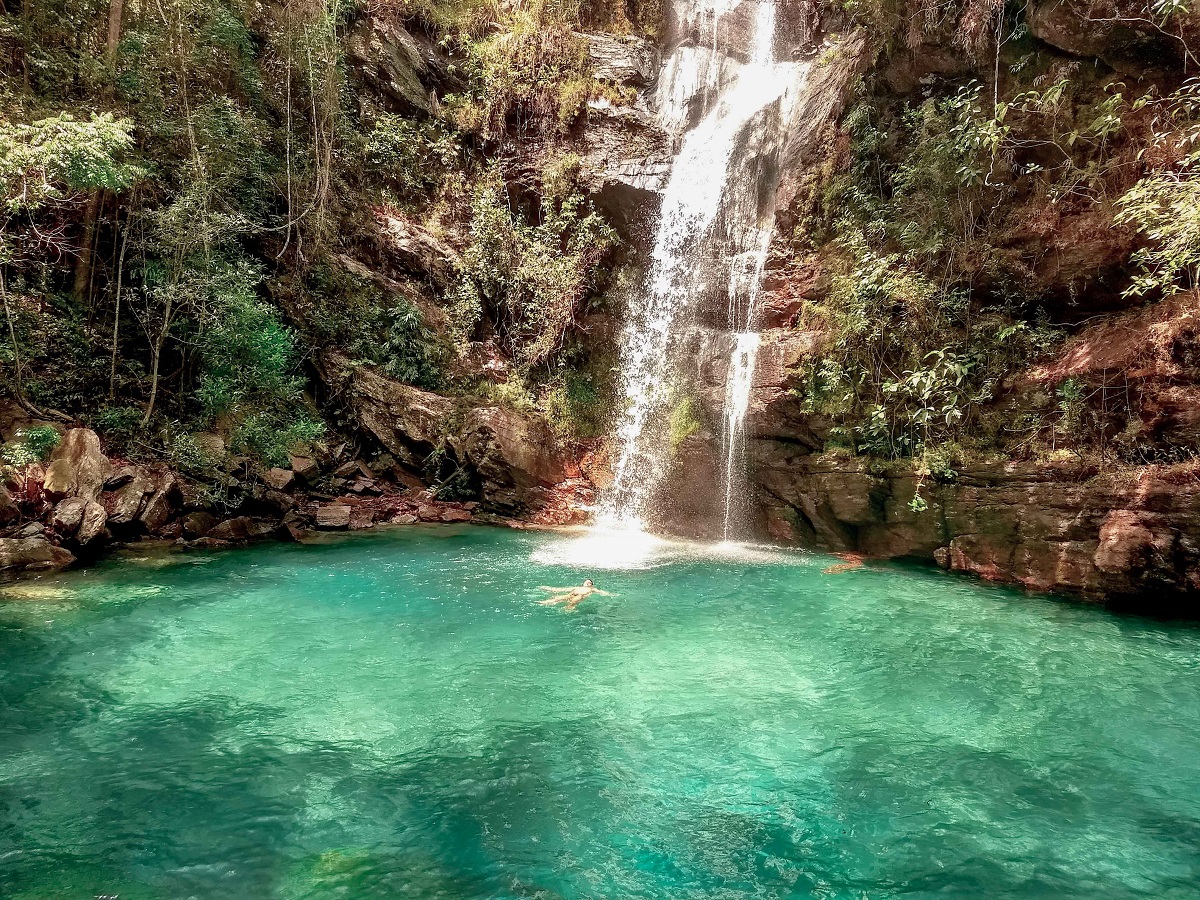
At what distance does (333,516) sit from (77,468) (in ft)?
12.9

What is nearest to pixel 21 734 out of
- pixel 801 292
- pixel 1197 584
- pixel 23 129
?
pixel 23 129

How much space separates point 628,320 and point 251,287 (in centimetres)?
836

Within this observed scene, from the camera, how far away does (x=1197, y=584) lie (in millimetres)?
7418

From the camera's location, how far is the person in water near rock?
7961 millimetres

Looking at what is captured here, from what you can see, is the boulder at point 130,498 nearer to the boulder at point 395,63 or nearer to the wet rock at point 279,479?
the wet rock at point 279,479

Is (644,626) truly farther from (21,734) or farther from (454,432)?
(454,432)

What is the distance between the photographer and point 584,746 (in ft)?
15.6

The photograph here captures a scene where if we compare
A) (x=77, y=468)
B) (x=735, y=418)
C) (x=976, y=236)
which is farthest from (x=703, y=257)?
(x=77, y=468)

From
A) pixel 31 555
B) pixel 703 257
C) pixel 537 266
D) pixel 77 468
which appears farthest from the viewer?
pixel 537 266

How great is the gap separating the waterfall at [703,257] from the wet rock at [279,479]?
248 inches

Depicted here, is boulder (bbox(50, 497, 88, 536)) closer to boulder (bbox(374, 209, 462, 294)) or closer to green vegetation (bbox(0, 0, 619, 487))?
green vegetation (bbox(0, 0, 619, 487))

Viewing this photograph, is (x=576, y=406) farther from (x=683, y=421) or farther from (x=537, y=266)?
(x=537, y=266)

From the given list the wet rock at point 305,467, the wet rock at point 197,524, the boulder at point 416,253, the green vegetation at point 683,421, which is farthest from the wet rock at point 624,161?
the wet rock at point 197,524

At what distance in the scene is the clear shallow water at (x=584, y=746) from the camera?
3434 mm
